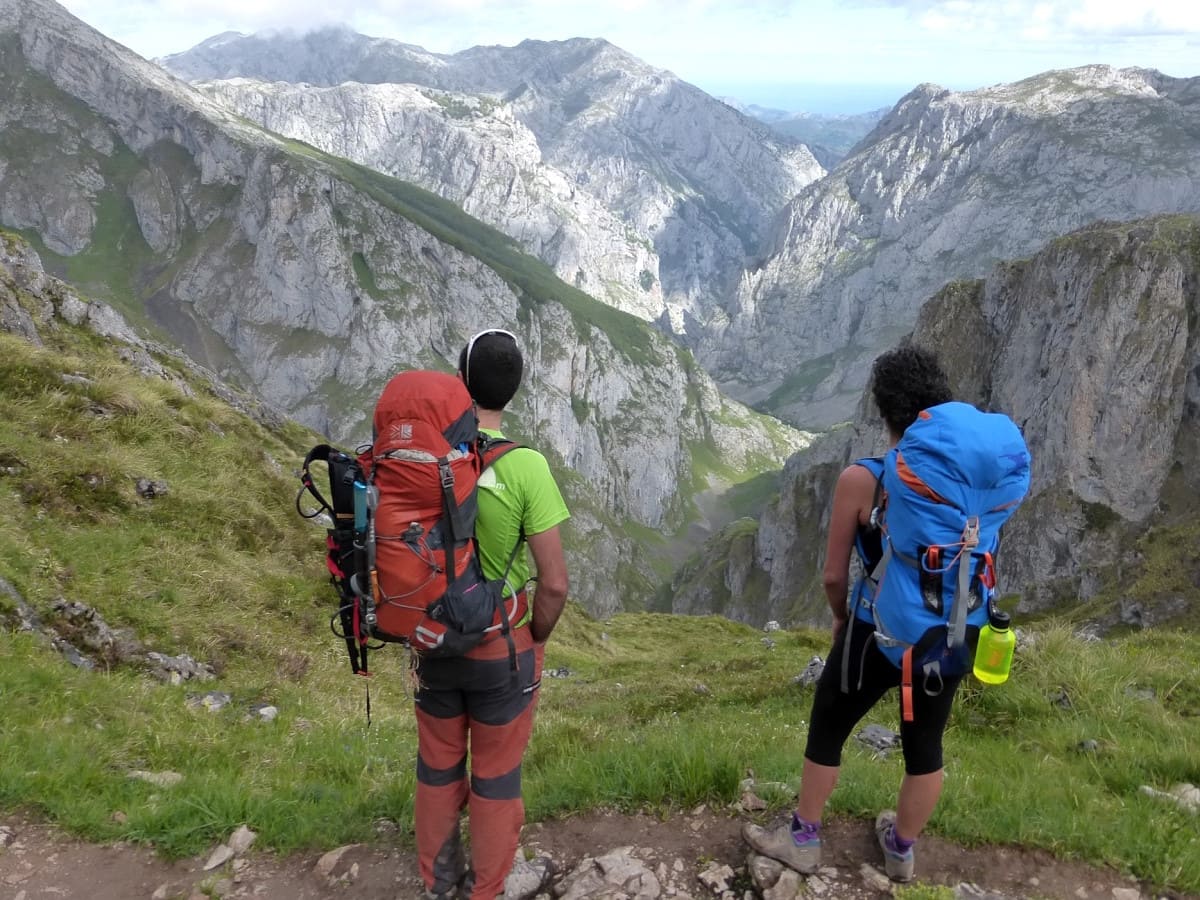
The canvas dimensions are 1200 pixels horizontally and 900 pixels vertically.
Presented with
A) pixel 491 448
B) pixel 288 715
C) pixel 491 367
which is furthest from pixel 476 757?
pixel 288 715

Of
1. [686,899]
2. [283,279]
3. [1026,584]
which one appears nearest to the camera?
[686,899]

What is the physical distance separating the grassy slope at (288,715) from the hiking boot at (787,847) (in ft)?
2.30

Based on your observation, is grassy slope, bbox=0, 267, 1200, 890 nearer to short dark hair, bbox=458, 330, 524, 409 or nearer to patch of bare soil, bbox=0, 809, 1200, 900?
patch of bare soil, bbox=0, 809, 1200, 900

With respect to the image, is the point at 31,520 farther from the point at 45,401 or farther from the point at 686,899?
the point at 686,899

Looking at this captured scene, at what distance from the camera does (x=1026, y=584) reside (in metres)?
77.4

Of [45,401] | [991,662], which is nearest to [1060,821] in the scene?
[991,662]

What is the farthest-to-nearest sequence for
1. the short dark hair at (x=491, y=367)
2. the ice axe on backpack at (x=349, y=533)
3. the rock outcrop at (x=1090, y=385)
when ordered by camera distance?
the rock outcrop at (x=1090, y=385)
the short dark hair at (x=491, y=367)
the ice axe on backpack at (x=349, y=533)

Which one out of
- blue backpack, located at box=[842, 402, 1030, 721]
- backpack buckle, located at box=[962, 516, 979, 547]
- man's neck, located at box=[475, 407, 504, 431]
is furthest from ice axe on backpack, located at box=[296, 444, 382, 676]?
backpack buckle, located at box=[962, 516, 979, 547]

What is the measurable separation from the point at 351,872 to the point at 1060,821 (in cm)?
553

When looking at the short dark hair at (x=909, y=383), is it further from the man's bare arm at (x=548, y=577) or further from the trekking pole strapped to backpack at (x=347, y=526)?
the trekking pole strapped to backpack at (x=347, y=526)

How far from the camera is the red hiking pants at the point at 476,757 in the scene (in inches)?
190

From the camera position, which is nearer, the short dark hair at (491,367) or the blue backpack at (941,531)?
the blue backpack at (941,531)

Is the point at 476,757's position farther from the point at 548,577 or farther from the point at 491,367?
the point at 491,367

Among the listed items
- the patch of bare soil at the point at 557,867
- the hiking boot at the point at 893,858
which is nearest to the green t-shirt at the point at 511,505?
the patch of bare soil at the point at 557,867
